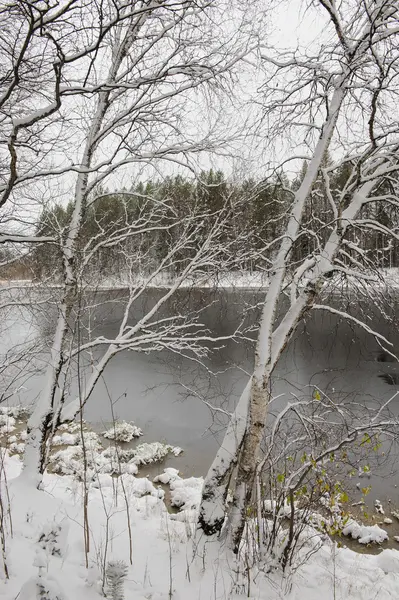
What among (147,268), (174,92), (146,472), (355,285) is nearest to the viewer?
(355,285)

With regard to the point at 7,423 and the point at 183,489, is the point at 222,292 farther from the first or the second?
the point at 7,423

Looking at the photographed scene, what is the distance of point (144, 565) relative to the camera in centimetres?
367

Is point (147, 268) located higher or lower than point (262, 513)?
higher

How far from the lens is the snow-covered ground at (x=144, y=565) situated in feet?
8.48

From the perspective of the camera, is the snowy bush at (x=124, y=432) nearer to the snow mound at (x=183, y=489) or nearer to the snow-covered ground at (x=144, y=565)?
the snow mound at (x=183, y=489)

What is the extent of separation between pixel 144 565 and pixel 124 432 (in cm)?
697

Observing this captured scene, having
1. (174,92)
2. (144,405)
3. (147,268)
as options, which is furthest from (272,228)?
(144,405)

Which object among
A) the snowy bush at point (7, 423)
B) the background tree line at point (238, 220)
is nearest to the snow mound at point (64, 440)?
the snowy bush at point (7, 423)

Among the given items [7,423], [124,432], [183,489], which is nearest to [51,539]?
[183,489]

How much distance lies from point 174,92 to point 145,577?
16.3 ft

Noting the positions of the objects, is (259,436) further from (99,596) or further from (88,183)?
(88,183)

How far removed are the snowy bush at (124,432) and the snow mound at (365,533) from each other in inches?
220

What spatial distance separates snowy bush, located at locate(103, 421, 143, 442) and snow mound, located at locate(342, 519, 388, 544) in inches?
220

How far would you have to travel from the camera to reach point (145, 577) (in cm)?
330
